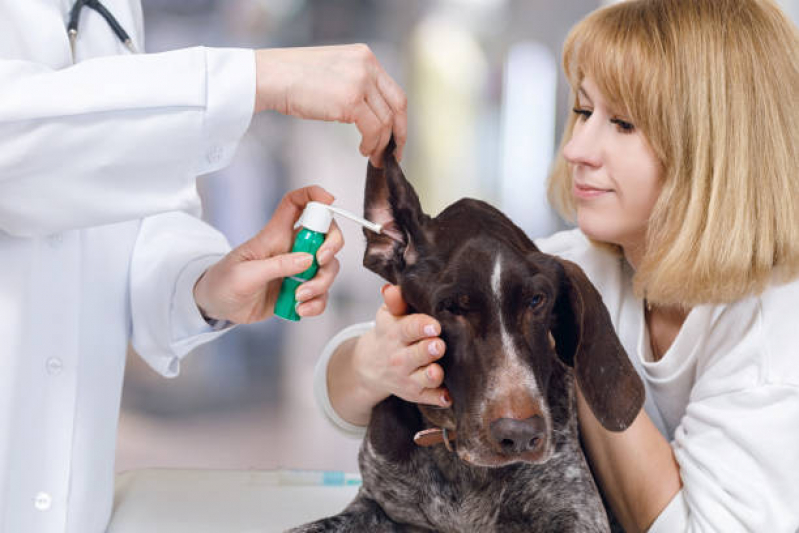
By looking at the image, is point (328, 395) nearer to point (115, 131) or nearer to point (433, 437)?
point (433, 437)

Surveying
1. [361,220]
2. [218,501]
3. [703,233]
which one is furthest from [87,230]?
[703,233]

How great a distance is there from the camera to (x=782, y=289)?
1599mm

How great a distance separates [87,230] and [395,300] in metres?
0.62

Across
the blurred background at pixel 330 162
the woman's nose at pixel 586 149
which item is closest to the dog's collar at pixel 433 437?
the woman's nose at pixel 586 149

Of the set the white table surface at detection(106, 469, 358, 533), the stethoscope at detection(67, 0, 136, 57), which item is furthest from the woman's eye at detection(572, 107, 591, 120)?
the white table surface at detection(106, 469, 358, 533)

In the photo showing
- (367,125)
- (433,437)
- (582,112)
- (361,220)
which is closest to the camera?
(367,125)

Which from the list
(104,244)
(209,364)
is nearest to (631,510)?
A: (104,244)

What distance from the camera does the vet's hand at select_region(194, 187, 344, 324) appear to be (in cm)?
142

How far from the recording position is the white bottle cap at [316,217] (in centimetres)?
141

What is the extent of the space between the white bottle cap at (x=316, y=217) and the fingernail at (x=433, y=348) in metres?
0.28

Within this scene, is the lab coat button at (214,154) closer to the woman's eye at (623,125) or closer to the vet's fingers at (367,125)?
the vet's fingers at (367,125)

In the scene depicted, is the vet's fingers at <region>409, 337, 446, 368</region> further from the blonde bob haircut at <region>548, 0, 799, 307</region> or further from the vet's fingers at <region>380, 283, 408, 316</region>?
the blonde bob haircut at <region>548, 0, 799, 307</region>

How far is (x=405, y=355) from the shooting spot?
4.56 feet

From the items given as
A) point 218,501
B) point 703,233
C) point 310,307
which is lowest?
point 218,501
